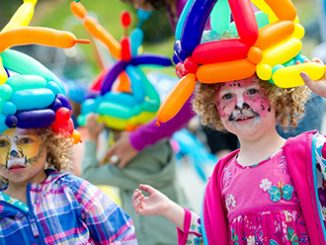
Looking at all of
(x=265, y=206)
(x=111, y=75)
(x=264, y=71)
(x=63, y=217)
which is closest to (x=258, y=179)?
(x=265, y=206)

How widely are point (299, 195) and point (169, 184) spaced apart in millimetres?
1422

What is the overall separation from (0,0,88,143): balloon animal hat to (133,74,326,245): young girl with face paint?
1.33ft

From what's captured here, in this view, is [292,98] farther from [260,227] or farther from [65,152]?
[65,152]

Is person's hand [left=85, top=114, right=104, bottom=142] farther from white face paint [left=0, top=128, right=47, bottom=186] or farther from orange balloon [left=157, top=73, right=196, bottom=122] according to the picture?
orange balloon [left=157, top=73, right=196, bottom=122]

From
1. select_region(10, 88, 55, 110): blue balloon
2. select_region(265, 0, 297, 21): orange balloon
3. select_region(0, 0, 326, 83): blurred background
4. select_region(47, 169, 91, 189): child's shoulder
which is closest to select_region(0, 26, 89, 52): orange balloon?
select_region(10, 88, 55, 110): blue balloon

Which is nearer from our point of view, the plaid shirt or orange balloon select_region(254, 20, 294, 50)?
orange balloon select_region(254, 20, 294, 50)

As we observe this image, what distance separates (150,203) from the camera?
2.47m

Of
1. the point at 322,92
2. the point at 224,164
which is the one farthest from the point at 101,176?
the point at 322,92

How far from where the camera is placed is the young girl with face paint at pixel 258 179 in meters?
2.17

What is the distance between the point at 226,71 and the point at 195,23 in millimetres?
182

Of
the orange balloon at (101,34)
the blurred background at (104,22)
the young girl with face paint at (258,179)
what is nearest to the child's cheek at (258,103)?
the young girl with face paint at (258,179)

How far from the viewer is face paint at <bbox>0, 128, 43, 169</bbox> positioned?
239 centimetres

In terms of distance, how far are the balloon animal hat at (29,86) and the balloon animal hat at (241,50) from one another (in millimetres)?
377

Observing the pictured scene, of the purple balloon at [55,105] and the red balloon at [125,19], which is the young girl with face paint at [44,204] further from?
the red balloon at [125,19]
